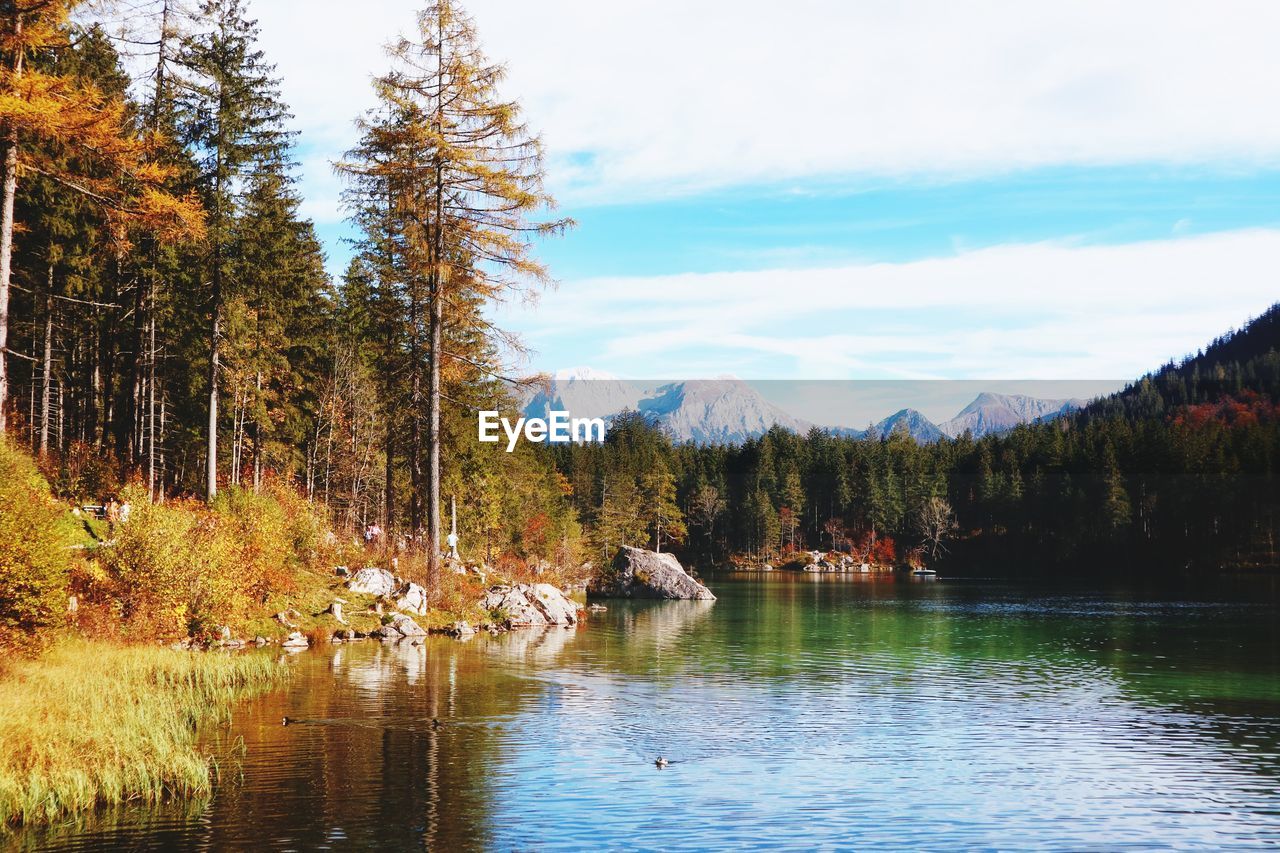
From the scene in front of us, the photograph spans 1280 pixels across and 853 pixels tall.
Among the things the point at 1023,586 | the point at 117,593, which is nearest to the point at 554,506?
the point at 1023,586

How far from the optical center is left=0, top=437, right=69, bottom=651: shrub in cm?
1961

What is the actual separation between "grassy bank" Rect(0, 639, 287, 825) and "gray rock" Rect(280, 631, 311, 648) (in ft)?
34.9

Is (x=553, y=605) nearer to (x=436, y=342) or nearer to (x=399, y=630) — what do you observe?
(x=399, y=630)

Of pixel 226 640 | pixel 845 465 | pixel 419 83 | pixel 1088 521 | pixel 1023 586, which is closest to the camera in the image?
pixel 226 640

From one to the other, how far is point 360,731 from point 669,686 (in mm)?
10568

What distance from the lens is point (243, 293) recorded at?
40469 millimetres

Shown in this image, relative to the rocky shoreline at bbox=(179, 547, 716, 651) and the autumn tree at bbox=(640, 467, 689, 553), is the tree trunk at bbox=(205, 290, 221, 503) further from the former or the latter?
the autumn tree at bbox=(640, 467, 689, 553)

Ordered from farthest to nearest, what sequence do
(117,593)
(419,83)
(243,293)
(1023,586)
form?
(1023,586) → (243,293) → (419,83) → (117,593)

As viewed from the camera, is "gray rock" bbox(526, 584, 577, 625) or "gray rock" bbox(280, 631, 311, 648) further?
"gray rock" bbox(526, 584, 577, 625)

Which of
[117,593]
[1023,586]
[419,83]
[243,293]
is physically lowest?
[1023,586]

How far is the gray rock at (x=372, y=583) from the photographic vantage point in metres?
39.8

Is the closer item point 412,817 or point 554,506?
point 412,817

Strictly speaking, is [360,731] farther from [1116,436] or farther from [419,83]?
[1116,436]

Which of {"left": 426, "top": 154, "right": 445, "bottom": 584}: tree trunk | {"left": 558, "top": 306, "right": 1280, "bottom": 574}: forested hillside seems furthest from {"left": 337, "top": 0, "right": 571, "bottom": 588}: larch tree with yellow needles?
{"left": 558, "top": 306, "right": 1280, "bottom": 574}: forested hillside
